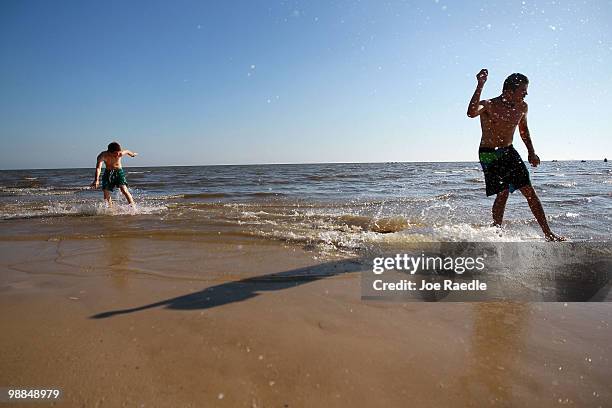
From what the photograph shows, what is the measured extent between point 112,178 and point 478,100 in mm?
7239

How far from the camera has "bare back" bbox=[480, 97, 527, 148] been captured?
4109 mm

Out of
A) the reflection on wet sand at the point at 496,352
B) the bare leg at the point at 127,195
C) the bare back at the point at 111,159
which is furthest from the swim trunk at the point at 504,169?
A: the bare back at the point at 111,159

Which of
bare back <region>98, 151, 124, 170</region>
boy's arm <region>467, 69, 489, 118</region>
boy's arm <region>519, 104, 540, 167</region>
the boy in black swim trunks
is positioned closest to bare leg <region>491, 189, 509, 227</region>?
the boy in black swim trunks

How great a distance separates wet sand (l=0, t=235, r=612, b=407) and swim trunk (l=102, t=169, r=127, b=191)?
213 inches

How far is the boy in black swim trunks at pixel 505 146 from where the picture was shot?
13.1 ft

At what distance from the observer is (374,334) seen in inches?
67.7

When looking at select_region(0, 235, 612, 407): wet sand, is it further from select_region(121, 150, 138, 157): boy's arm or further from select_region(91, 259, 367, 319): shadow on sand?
select_region(121, 150, 138, 157): boy's arm

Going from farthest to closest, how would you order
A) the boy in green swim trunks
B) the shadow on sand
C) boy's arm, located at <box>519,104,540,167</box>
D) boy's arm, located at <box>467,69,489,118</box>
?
the boy in green swim trunks → boy's arm, located at <box>519,104,540,167</box> → boy's arm, located at <box>467,69,489,118</box> → the shadow on sand

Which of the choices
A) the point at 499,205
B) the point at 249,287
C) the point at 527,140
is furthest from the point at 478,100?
the point at 249,287

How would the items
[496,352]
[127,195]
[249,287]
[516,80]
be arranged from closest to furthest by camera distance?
[496,352], [249,287], [516,80], [127,195]

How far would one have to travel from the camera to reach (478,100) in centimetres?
383

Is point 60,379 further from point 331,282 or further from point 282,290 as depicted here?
point 331,282

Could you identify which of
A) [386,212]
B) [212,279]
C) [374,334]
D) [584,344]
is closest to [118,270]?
[212,279]

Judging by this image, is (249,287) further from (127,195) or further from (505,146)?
(127,195)
